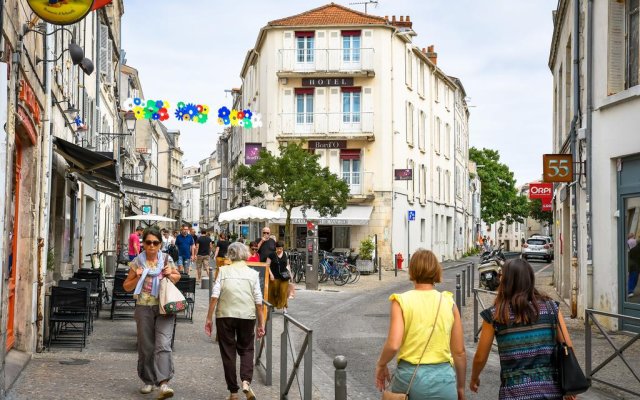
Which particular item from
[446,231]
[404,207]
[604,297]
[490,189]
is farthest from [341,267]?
[490,189]

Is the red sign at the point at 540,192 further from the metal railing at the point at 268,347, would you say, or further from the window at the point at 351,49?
the metal railing at the point at 268,347

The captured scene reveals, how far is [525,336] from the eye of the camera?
482 cm

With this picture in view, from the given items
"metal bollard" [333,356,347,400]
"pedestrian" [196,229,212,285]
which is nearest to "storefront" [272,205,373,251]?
"pedestrian" [196,229,212,285]

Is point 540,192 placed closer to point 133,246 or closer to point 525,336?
point 133,246

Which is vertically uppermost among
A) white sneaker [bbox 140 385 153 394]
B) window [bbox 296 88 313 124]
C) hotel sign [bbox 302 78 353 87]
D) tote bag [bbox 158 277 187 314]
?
hotel sign [bbox 302 78 353 87]

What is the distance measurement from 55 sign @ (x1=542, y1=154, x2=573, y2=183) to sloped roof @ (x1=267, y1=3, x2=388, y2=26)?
25.0 m

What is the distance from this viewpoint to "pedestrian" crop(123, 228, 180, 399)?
823 centimetres

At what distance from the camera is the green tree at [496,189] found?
282 ft

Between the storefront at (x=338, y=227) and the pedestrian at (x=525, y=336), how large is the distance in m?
33.6

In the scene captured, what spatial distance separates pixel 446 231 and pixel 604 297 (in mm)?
37828

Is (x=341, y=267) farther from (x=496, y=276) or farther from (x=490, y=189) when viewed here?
(x=490, y=189)

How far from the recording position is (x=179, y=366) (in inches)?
398

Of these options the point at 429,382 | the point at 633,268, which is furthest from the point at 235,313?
the point at 633,268

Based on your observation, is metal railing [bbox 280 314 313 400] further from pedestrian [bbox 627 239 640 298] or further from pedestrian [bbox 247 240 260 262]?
pedestrian [bbox 627 239 640 298]
